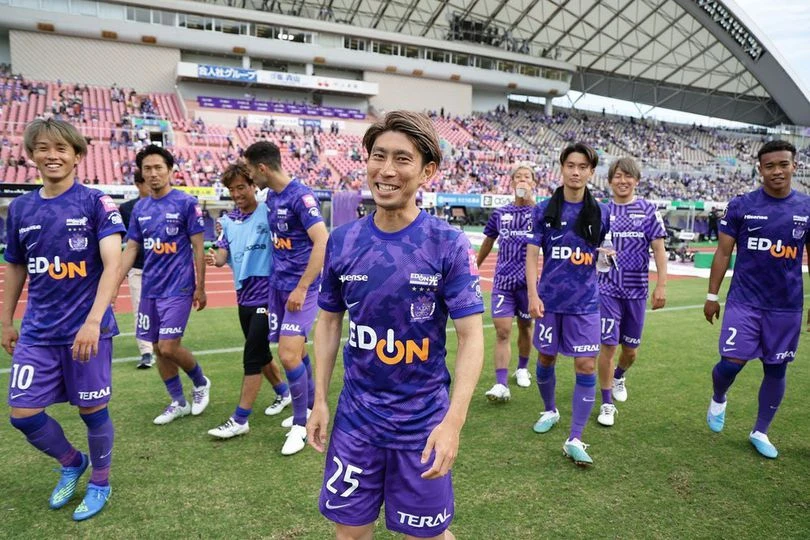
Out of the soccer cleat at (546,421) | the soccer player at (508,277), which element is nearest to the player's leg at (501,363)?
the soccer player at (508,277)

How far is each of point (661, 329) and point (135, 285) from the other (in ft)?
26.0

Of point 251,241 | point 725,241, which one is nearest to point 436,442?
point 251,241

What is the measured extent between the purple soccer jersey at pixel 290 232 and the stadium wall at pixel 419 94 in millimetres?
43471

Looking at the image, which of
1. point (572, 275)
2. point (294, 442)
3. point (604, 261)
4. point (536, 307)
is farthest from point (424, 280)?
point (604, 261)

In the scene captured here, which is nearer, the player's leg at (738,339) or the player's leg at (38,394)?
the player's leg at (38,394)

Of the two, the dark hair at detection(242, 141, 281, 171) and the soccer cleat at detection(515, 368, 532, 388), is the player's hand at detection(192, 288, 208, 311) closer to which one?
the dark hair at detection(242, 141, 281, 171)

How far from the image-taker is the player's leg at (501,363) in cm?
524

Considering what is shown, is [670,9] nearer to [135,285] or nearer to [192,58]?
[192,58]

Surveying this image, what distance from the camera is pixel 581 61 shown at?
56.5 metres

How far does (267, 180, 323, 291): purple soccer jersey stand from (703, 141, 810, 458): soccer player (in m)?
3.34

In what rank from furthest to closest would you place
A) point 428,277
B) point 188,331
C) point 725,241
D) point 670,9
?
point 670,9 < point 188,331 < point 725,241 < point 428,277

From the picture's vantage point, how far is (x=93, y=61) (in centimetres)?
3809

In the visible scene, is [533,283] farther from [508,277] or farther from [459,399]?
[459,399]

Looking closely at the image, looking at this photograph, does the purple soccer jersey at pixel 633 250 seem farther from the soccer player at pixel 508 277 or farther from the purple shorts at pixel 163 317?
the purple shorts at pixel 163 317
